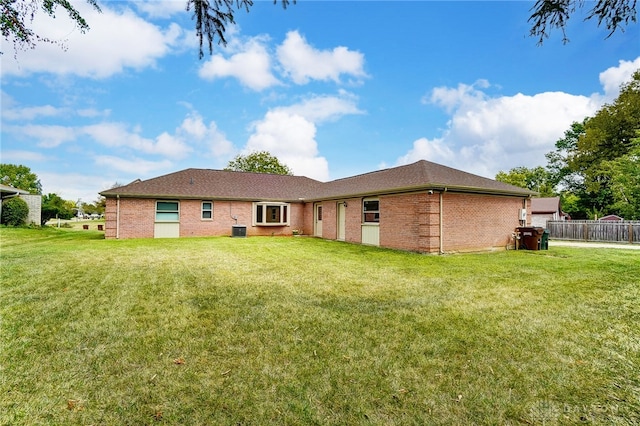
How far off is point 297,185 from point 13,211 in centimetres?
1814

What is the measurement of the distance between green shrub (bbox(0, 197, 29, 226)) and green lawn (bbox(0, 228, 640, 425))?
58.6 ft

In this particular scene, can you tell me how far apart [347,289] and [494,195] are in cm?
1008

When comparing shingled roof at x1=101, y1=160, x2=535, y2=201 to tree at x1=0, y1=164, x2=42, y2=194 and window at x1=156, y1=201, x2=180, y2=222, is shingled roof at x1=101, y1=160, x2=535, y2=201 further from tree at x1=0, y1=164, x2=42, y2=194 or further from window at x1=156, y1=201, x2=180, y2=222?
tree at x1=0, y1=164, x2=42, y2=194

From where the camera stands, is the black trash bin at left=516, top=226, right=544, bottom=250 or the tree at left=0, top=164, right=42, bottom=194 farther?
the tree at left=0, top=164, right=42, bottom=194

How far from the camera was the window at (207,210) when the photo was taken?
18.0 m

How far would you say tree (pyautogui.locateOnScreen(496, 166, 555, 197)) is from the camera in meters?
43.3

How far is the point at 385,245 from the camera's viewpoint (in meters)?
12.8

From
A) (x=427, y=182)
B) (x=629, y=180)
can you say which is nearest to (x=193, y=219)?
(x=427, y=182)

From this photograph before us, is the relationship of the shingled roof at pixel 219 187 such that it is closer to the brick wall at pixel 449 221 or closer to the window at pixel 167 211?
the window at pixel 167 211

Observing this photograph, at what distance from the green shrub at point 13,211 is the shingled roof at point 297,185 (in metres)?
8.57

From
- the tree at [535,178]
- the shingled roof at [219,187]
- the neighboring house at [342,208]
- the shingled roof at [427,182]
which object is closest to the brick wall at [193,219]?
the neighboring house at [342,208]

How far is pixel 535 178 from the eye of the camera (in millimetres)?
46469

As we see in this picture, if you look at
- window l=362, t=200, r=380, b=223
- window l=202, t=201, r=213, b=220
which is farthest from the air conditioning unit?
window l=202, t=201, r=213, b=220

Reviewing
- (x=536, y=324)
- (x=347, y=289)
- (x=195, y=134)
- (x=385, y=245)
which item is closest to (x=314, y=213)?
(x=385, y=245)
